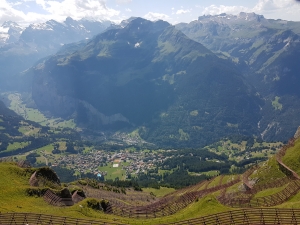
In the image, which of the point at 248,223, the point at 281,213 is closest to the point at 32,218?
the point at 248,223

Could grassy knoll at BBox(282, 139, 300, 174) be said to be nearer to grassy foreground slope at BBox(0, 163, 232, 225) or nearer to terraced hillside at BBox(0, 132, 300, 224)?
terraced hillside at BBox(0, 132, 300, 224)

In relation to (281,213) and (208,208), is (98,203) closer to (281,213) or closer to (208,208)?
(208,208)

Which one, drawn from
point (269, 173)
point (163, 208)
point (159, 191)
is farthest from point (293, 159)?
point (159, 191)

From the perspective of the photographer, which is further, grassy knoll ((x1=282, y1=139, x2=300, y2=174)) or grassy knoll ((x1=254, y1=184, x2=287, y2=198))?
grassy knoll ((x1=282, y1=139, x2=300, y2=174))

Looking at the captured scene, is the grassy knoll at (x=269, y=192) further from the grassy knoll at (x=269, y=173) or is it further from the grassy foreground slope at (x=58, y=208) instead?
the grassy foreground slope at (x=58, y=208)

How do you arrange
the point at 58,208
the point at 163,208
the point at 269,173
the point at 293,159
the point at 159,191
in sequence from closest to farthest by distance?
the point at 58,208
the point at 163,208
the point at 293,159
the point at 269,173
the point at 159,191

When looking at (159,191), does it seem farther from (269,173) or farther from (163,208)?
(163,208)

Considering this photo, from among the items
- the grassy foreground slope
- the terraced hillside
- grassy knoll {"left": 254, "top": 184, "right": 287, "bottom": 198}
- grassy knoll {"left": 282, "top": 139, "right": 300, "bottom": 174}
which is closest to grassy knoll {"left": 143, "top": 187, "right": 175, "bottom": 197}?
the terraced hillside

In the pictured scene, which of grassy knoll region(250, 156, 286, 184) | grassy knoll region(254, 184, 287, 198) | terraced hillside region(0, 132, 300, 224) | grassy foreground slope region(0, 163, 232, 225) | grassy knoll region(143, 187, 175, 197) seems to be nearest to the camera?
terraced hillside region(0, 132, 300, 224)

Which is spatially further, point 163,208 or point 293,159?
point 293,159
